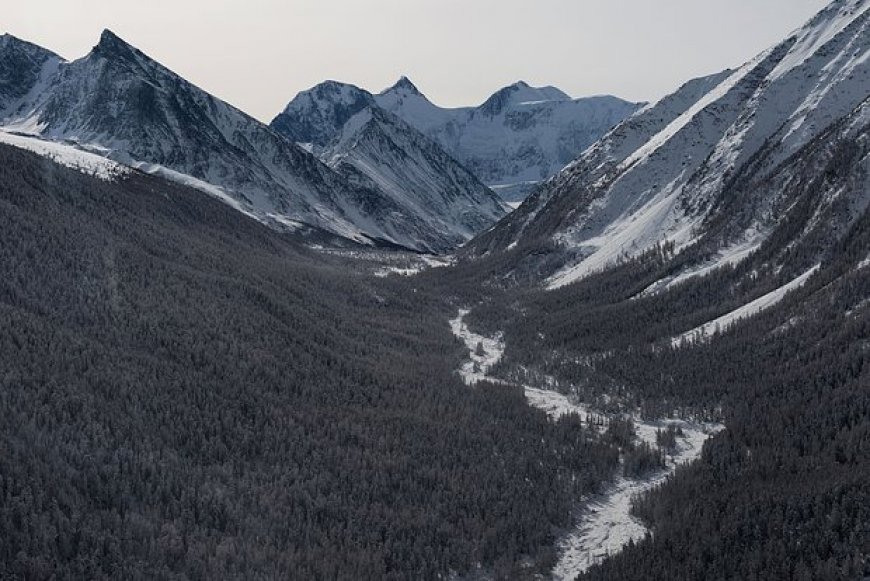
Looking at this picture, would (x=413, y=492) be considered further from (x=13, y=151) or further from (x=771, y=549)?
(x=13, y=151)

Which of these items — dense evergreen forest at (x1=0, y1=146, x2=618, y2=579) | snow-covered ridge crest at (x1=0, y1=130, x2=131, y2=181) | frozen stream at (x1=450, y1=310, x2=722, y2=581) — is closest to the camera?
dense evergreen forest at (x1=0, y1=146, x2=618, y2=579)

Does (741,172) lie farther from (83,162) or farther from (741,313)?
(83,162)

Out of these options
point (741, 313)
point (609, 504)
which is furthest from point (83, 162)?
point (609, 504)

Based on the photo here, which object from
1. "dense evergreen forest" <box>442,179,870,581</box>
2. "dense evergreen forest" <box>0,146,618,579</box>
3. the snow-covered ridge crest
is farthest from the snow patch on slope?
the snow-covered ridge crest

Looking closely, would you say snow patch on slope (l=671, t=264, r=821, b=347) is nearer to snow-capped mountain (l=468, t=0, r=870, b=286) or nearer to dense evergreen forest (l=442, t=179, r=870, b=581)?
dense evergreen forest (l=442, t=179, r=870, b=581)

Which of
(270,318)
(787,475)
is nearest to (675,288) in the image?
(270,318)

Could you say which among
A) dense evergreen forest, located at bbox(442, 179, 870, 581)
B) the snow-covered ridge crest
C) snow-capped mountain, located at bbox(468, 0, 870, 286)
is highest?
snow-capped mountain, located at bbox(468, 0, 870, 286)

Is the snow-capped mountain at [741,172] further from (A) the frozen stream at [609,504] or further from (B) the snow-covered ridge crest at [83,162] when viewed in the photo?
(B) the snow-covered ridge crest at [83,162]
